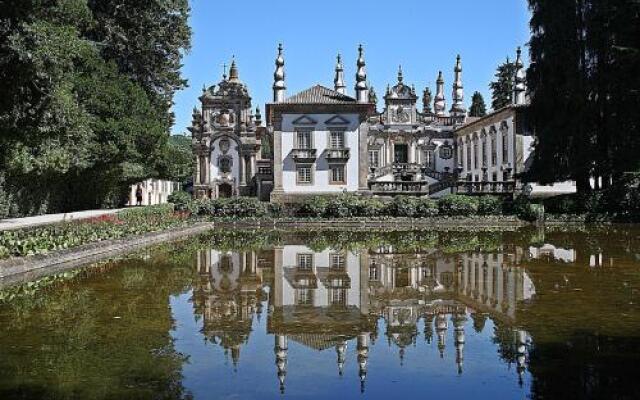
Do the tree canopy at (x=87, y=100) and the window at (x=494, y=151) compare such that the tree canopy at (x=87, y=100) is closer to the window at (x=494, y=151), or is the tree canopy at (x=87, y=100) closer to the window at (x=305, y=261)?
the window at (x=305, y=261)

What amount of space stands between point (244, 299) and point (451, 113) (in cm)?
4596

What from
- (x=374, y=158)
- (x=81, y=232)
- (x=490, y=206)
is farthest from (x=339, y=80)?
(x=81, y=232)

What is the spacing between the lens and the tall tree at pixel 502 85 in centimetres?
6912

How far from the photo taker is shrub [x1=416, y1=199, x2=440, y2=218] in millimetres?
31672

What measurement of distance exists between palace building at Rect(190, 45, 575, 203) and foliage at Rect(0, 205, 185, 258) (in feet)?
46.2

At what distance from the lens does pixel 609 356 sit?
616cm

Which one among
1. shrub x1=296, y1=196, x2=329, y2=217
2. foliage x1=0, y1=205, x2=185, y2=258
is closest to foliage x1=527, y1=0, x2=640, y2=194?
shrub x1=296, y1=196, x2=329, y2=217

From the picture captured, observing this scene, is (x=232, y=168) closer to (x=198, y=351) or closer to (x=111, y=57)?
(x=111, y=57)

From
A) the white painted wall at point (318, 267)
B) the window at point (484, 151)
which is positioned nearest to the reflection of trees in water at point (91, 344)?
the white painted wall at point (318, 267)

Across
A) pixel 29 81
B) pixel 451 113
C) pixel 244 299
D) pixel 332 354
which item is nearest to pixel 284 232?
pixel 29 81

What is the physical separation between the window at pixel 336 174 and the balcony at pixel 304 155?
1.30 metres

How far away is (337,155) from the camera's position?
38.2 metres

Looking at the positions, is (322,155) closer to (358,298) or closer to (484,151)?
(484,151)

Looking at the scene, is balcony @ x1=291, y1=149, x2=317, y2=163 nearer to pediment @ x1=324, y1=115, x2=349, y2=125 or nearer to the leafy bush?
pediment @ x1=324, y1=115, x2=349, y2=125
